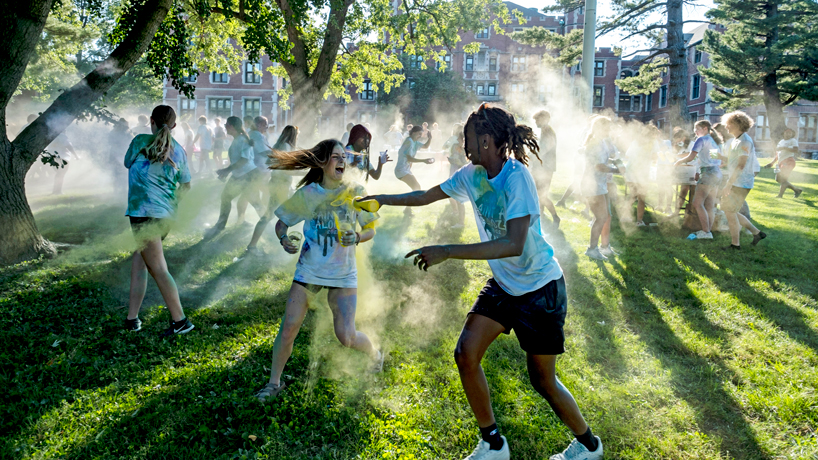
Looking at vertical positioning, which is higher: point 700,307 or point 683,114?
point 683,114

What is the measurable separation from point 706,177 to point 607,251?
7.52ft

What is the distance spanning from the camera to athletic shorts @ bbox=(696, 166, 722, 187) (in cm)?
842

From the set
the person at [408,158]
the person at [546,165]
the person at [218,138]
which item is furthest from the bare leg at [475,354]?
the person at [218,138]

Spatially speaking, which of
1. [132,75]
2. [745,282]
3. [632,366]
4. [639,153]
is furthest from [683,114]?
[132,75]

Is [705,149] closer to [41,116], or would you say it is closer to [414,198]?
[414,198]

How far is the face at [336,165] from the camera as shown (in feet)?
11.6

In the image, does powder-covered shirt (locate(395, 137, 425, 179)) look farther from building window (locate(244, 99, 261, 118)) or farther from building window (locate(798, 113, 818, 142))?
building window (locate(798, 113, 818, 142))

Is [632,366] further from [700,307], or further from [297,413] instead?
[297,413]

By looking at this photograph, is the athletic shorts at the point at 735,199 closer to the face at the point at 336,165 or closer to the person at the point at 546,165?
the person at the point at 546,165

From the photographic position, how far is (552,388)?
2.75 m

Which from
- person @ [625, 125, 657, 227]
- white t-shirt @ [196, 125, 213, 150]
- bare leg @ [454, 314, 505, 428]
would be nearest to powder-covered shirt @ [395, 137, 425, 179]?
person @ [625, 125, 657, 227]

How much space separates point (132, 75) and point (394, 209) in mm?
32032

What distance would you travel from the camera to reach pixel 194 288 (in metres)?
6.11

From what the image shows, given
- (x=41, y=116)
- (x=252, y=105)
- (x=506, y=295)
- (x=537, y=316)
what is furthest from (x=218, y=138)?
(x=252, y=105)
